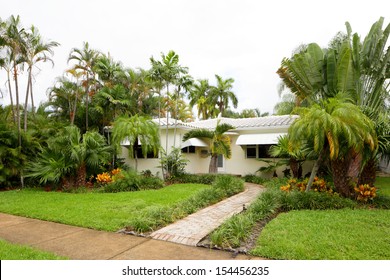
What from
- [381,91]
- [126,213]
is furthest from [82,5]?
[381,91]

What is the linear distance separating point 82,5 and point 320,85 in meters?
11.7

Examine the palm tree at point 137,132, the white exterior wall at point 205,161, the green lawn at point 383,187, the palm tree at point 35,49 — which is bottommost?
the green lawn at point 383,187

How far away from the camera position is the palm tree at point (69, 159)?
1256 cm

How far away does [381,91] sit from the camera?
12414 millimetres

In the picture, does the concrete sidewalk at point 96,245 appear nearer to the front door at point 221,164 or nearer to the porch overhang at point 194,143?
the porch overhang at point 194,143

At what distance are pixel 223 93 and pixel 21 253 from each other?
112 ft

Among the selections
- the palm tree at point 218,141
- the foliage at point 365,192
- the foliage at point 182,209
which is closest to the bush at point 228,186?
the foliage at point 182,209

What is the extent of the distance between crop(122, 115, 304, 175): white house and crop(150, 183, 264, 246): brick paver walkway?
716 cm

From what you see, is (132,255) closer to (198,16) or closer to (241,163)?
(198,16)

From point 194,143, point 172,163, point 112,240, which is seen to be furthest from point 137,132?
point 112,240

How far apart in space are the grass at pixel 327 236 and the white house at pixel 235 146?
8.43m

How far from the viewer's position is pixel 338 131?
27.1 feet

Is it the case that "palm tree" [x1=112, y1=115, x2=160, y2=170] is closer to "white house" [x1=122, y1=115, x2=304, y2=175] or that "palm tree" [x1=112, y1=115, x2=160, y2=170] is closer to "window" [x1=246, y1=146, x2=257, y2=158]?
"white house" [x1=122, y1=115, x2=304, y2=175]
